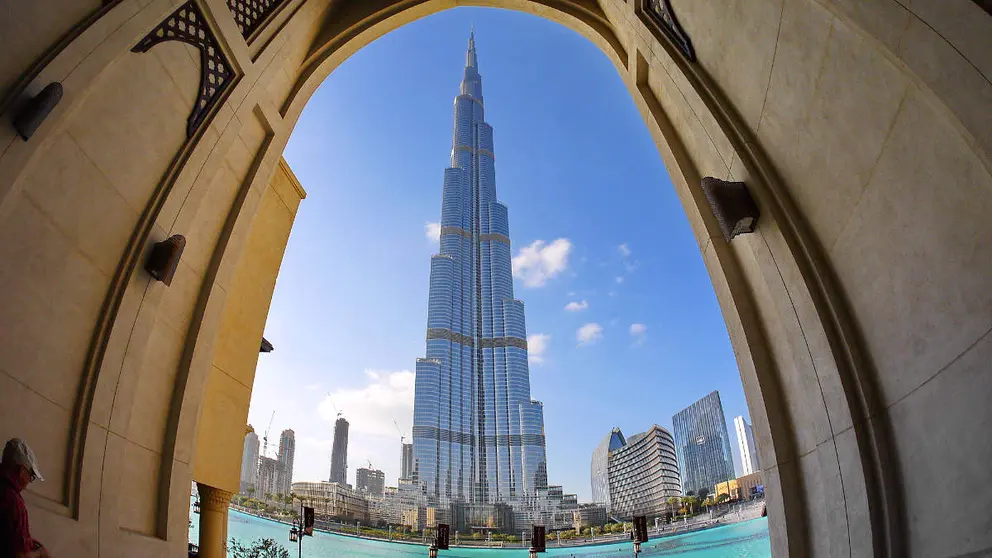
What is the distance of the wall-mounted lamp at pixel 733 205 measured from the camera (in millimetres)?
4215

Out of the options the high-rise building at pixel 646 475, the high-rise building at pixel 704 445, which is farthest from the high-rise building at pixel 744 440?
the high-rise building at pixel 646 475

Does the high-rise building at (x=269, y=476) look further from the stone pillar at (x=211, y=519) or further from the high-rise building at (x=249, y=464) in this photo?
the stone pillar at (x=211, y=519)

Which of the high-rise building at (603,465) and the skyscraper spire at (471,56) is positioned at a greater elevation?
the skyscraper spire at (471,56)

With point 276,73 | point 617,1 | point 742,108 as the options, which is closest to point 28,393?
point 276,73

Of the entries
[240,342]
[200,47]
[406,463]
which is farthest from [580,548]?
[200,47]

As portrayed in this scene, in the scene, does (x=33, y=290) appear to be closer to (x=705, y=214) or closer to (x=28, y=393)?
(x=28, y=393)

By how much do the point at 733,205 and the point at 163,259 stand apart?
15.3 ft

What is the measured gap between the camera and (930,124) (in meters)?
2.57

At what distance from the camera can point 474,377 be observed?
100 metres

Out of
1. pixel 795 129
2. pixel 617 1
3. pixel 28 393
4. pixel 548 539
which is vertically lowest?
pixel 548 539

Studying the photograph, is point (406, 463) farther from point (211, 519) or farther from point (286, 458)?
point (211, 519)

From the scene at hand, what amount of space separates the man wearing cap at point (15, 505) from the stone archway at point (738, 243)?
1224 mm

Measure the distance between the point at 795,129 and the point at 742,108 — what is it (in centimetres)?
82

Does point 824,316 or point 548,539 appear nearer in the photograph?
point 824,316
